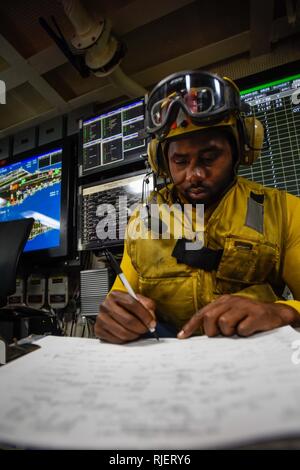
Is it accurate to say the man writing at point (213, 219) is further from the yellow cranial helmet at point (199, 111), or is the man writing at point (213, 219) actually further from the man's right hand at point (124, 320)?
the man's right hand at point (124, 320)

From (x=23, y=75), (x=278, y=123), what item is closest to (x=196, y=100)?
(x=278, y=123)

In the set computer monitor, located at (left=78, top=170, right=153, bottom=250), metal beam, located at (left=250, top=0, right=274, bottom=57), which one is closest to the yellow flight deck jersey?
computer monitor, located at (left=78, top=170, right=153, bottom=250)

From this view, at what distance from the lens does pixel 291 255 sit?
0.77m

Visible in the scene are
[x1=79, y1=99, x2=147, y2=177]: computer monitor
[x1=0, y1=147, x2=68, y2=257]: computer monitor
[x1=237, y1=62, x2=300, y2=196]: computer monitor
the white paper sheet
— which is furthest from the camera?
[x1=0, y1=147, x2=68, y2=257]: computer monitor

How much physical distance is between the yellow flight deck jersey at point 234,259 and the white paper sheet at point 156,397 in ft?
1.06

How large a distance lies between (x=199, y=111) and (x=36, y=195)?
1.49 m

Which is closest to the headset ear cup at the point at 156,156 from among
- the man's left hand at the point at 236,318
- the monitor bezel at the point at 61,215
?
the man's left hand at the point at 236,318

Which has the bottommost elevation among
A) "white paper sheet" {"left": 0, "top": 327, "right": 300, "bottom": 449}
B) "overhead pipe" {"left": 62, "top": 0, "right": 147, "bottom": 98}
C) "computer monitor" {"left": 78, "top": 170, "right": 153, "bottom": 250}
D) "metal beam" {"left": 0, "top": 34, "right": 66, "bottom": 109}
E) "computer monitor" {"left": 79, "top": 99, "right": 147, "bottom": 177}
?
"white paper sheet" {"left": 0, "top": 327, "right": 300, "bottom": 449}

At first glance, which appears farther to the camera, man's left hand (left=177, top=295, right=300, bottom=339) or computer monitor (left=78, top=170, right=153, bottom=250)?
computer monitor (left=78, top=170, right=153, bottom=250)

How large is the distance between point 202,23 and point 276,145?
35.8 inches

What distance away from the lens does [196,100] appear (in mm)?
792

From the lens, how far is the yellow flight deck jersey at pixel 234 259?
29.2 inches

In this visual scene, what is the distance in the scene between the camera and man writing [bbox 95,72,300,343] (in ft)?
2.45

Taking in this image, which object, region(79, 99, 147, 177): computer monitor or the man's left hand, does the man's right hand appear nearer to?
the man's left hand
